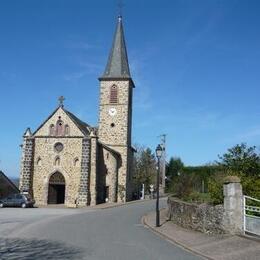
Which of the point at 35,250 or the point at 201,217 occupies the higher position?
the point at 201,217

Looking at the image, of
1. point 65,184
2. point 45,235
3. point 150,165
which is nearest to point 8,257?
point 45,235

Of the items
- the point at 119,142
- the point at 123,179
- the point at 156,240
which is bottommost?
the point at 156,240

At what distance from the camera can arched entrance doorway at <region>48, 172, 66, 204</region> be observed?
163ft

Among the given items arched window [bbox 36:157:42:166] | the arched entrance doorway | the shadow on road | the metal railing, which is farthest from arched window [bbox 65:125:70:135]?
the metal railing

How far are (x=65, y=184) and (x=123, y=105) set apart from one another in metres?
12.4

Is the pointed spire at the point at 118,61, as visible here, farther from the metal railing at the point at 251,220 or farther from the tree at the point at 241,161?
the metal railing at the point at 251,220

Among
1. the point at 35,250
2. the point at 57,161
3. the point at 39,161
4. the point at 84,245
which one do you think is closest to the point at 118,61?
the point at 57,161

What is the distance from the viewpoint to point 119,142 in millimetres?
55188

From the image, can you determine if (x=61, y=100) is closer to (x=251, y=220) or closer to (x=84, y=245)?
(x=84, y=245)

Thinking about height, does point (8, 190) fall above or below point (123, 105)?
below

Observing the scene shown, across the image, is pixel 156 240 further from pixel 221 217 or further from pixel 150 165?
pixel 150 165

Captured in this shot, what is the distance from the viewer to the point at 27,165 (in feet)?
162

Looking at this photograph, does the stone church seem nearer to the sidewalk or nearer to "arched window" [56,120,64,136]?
"arched window" [56,120,64,136]

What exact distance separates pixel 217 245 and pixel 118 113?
41.3 m
